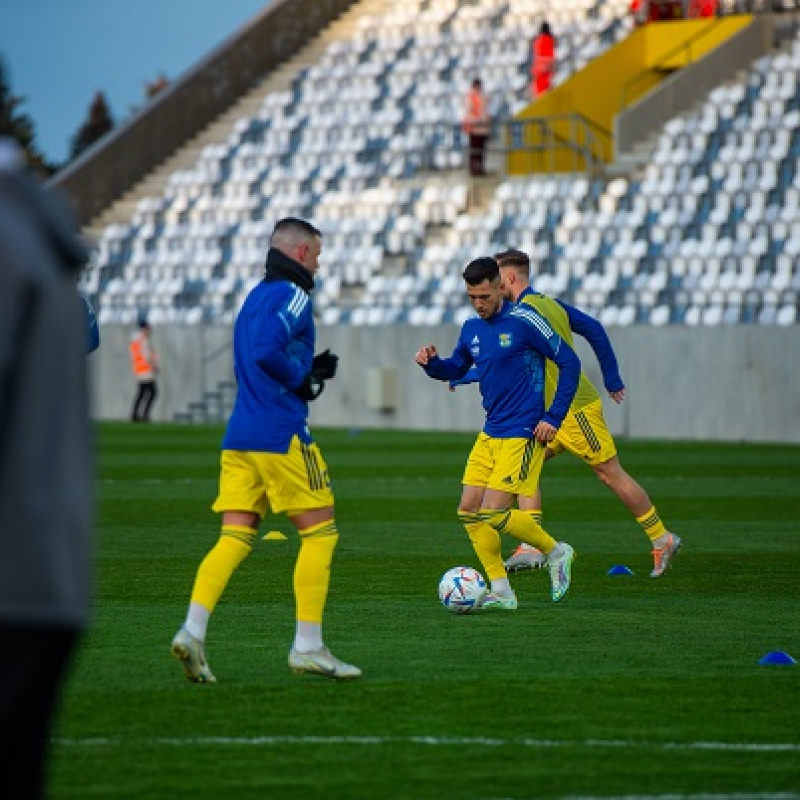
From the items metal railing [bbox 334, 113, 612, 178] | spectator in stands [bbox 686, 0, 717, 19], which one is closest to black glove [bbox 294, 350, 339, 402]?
metal railing [bbox 334, 113, 612, 178]

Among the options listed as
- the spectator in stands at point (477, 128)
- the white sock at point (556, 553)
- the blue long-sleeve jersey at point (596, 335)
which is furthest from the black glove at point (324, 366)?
the spectator in stands at point (477, 128)

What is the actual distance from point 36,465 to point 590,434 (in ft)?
33.6

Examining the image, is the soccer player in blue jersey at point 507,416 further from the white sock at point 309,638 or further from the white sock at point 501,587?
the white sock at point 309,638

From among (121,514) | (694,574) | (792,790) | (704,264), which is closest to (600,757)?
(792,790)

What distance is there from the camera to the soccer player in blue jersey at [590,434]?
1366cm

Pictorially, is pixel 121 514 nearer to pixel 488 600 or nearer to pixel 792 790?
pixel 488 600

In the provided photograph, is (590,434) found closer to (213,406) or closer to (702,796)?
(702,796)

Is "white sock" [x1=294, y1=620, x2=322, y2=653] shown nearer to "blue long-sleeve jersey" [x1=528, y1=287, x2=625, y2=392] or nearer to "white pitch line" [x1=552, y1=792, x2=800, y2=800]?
"white pitch line" [x1=552, y1=792, x2=800, y2=800]

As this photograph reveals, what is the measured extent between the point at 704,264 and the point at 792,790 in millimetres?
25882

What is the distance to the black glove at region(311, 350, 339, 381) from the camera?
29.6 ft

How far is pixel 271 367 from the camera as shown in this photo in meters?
8.88

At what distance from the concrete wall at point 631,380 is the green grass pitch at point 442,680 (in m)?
11.5

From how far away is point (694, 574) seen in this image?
14.0 m

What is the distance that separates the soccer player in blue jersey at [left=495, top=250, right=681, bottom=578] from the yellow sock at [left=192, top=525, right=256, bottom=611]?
490 centimetres
